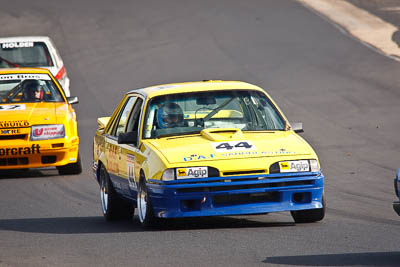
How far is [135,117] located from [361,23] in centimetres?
2330

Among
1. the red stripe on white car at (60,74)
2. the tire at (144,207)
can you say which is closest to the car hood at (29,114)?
the red stripe on white car at (60,74)

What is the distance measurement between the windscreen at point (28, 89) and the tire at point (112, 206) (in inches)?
215

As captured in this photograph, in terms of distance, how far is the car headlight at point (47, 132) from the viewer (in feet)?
51.2

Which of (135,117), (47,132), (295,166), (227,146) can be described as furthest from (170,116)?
(47,132)

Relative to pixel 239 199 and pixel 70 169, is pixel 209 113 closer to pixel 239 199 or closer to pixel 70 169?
pixel 239 199

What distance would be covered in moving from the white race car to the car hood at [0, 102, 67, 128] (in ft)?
21.7

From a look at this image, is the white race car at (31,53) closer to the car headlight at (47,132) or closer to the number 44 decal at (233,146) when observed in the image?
the car headlight at (47,132)

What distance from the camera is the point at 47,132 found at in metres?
15.7

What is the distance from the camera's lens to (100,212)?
11.9m

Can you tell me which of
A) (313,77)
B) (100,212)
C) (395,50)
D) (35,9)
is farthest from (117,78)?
(100,212)

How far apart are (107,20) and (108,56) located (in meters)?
5.37

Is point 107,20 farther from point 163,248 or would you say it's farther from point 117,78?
point 163,248

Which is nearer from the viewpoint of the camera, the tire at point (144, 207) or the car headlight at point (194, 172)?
the car headlight at point (194, 172)

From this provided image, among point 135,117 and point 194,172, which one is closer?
point 194,172
